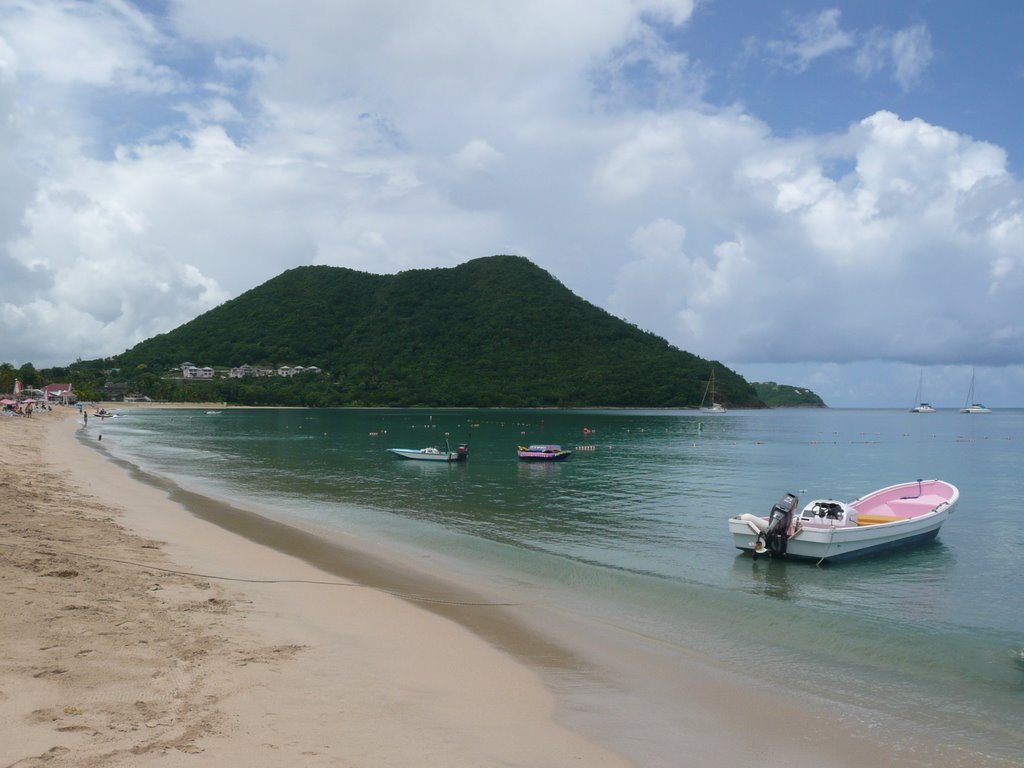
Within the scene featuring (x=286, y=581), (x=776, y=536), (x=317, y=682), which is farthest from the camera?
(x=776, y=536)

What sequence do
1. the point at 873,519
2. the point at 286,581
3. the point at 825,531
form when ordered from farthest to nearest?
the point at 873,519 < the point at 825,531 < the point at 286,581

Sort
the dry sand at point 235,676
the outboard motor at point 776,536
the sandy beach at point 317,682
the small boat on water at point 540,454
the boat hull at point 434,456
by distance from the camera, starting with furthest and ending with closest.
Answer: the small boat on water at point 540,454 → the boat hull at point 434,456 → the outboard motor at point 776,536 → the sandy beach at point 317,682 → the dry sand at point 235,676

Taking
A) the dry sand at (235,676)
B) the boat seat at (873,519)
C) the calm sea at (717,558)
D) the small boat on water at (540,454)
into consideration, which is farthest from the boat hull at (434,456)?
the dry sand at (235,676)

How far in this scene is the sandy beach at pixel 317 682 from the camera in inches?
272

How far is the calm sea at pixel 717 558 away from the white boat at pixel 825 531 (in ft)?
1.64

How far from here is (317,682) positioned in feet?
29.3

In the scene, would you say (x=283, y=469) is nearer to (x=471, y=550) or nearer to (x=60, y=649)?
(x=471, y=550)

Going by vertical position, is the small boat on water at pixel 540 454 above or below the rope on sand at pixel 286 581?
above

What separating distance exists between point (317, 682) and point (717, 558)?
17.2m

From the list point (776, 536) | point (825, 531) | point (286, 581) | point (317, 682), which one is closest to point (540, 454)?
point (776, 536)

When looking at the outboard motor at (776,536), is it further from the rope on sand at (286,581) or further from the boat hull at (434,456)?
the boat hull at (434,456)

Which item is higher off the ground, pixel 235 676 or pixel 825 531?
pixel 825 531

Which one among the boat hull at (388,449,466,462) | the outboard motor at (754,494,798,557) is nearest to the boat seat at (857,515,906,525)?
the outboard motor at (754,494,798,557)

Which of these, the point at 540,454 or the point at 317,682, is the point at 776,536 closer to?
the point at 317,682
